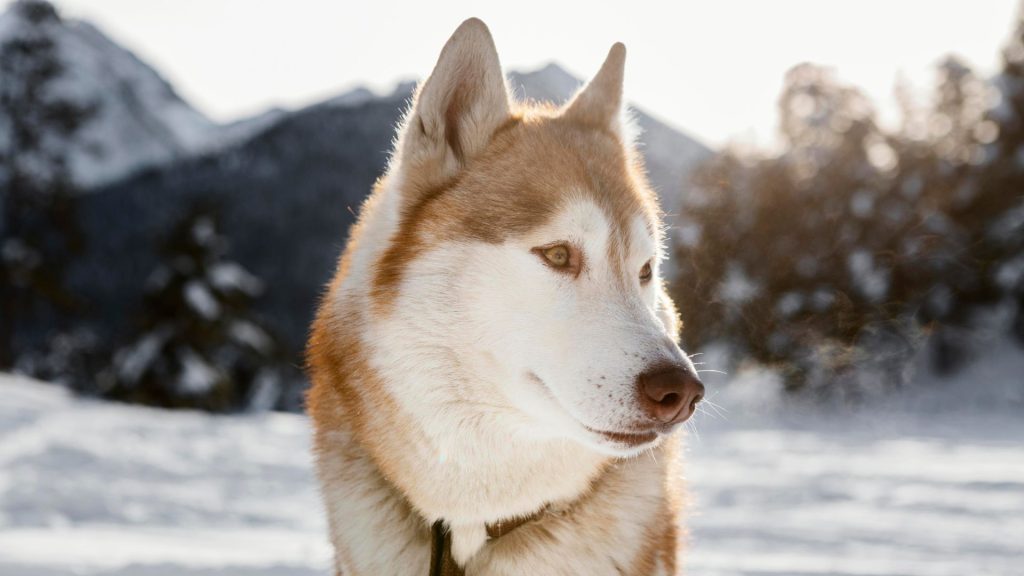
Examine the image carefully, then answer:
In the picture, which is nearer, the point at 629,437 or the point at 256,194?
the point at 629,437

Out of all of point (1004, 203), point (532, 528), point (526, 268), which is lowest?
point (532, 528)

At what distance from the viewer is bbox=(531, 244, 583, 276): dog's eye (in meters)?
2.35

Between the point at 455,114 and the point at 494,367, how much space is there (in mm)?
903

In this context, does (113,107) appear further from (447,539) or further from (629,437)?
(629,437)

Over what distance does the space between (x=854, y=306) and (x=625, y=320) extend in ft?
49.0

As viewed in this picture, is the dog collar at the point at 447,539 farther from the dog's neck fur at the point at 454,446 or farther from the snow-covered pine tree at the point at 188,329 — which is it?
the snow-covered pine tree at the point at 188,329

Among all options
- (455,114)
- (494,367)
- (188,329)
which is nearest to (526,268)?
(494,367)

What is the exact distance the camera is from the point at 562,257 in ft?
7.77

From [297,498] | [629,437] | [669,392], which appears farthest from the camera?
[297,498]

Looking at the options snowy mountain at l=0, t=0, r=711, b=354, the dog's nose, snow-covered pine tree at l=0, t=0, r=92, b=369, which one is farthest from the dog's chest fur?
snowy mountain at l=0, t=0, r=711, b=354

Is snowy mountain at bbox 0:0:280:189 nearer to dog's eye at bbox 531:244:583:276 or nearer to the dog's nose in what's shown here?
dog's eye at bbox 531:244:583:276

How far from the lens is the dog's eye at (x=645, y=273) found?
262cm

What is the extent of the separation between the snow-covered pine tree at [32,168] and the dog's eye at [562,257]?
67.8 feet

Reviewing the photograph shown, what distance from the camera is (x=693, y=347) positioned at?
11.6 m
